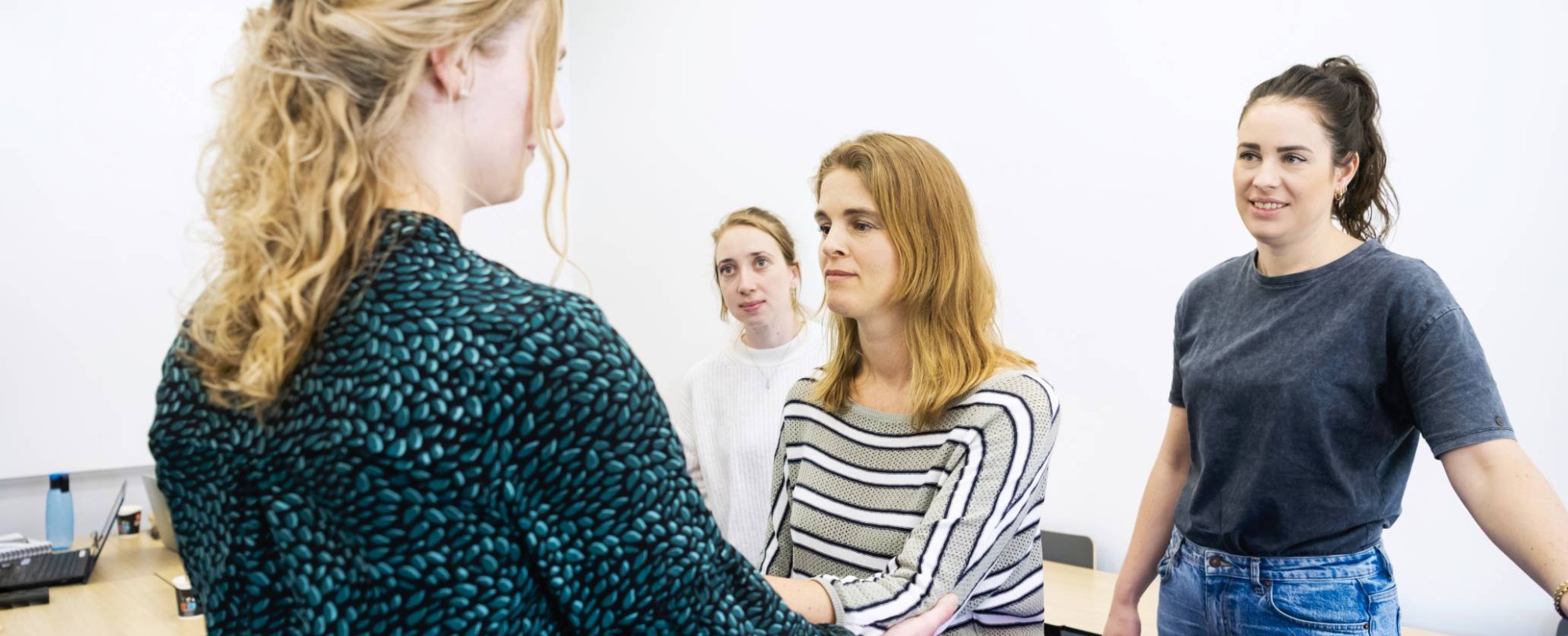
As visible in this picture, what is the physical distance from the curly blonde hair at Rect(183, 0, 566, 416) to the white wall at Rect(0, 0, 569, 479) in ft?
10.5

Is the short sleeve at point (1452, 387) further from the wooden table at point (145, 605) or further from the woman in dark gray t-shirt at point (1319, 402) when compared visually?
the wooden table at point (145, 605)

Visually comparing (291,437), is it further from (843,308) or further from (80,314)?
(80,314)

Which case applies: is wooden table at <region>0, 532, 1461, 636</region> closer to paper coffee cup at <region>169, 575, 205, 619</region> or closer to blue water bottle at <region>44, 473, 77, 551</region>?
paper coffee cup at <region>169, 575, 205, 619</region>

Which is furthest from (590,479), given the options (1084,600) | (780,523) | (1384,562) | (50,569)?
(50,569)

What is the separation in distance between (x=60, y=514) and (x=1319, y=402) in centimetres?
377

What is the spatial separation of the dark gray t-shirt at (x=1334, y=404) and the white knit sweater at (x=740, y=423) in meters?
1.04

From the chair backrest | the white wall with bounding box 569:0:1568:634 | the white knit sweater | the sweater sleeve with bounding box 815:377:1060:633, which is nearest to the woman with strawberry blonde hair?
the sweater sleeve with bounding box 815:377:1060:633

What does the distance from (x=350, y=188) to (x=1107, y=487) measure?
292 cm

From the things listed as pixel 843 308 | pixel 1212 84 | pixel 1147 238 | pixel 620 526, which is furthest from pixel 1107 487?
pixel 620 526

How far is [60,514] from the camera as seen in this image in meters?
3.58

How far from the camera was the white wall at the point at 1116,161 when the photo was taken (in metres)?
2.58

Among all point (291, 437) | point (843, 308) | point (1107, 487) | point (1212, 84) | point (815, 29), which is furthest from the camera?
point (815, 29)

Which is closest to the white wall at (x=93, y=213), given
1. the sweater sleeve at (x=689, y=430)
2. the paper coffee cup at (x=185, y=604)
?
the paper coffee cup at (x=185, y=604)

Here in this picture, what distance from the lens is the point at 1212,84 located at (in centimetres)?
305
